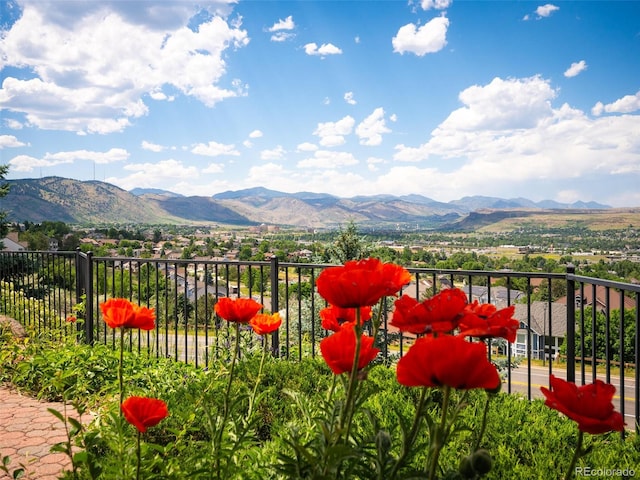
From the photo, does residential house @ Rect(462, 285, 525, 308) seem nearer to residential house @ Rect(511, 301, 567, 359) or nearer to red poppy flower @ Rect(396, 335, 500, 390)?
residential house @ Rect(511, 301, 567, 359)

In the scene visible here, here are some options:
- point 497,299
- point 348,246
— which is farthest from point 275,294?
point 497,299

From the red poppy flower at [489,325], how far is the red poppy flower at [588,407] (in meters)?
0.12

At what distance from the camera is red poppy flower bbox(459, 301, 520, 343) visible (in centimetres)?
78

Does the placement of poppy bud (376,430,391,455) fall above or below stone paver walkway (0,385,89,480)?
above

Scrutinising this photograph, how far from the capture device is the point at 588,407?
74 cm

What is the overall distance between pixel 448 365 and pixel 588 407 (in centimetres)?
28

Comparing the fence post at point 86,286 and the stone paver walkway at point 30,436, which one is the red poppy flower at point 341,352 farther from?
the fence post at point 86,286

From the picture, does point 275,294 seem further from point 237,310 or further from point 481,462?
point 481,462

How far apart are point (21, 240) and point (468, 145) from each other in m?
76.2

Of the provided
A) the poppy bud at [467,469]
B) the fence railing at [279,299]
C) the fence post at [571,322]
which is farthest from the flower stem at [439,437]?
the fence post at [571,322]

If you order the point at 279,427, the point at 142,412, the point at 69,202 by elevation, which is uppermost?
the point at 69,202

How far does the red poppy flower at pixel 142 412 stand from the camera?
1.08m

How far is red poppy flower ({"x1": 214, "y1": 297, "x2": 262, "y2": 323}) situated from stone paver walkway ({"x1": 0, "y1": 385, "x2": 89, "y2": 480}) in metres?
1.46

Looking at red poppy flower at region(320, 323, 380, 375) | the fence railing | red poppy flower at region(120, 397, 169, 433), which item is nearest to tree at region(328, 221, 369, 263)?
the fence railing
